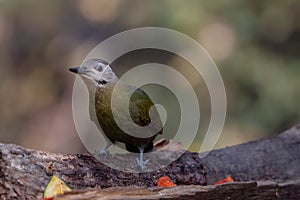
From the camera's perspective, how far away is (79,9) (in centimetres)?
857

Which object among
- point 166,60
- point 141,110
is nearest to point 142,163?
point 141,110

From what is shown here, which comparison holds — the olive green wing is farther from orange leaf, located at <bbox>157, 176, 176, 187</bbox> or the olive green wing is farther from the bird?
orange leaf, located at <bbox>157, 176, 176, 187</bbox>

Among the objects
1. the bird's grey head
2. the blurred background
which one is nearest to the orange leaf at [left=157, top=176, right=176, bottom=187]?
the bird's grey head

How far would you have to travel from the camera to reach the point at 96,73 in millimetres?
3490

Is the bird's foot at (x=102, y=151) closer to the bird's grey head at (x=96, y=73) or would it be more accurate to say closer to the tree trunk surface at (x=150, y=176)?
the tree trunk surface at (x=150, y=176)

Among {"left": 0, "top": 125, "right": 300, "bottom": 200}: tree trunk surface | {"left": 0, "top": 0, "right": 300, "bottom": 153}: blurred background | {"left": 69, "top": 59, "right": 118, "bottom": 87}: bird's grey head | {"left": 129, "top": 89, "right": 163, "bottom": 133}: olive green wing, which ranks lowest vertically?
{"left": 0, "top": 125, "right": 300, "bottom": 200}: tree trunk surface

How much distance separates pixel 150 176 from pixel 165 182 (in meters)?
0.10

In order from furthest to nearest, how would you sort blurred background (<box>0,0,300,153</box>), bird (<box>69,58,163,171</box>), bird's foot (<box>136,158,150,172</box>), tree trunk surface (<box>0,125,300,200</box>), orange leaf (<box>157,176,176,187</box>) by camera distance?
blurred background (<box>0,0,300,153</box>)
bird (<box>69,58,163,171</box>)
bird's foot (<box>136,158,150,172</box>)
orange leaf (<box>157,176,176,187</box>)
tree trunk surface (<box>0,125,300,200</box>)

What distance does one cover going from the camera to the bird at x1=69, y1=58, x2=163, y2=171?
3387 mm

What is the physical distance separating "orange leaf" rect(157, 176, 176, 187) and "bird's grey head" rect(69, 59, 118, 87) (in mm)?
690

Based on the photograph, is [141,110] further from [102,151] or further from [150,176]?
[150,176]

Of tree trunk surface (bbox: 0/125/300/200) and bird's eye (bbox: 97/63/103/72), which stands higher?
bird's eye (bbox: 97/63/103/72)

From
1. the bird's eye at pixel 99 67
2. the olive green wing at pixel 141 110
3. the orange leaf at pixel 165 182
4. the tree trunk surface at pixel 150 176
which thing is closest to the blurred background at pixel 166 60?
the tree trunk surface at pixel 150 176

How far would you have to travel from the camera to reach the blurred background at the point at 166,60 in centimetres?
755
